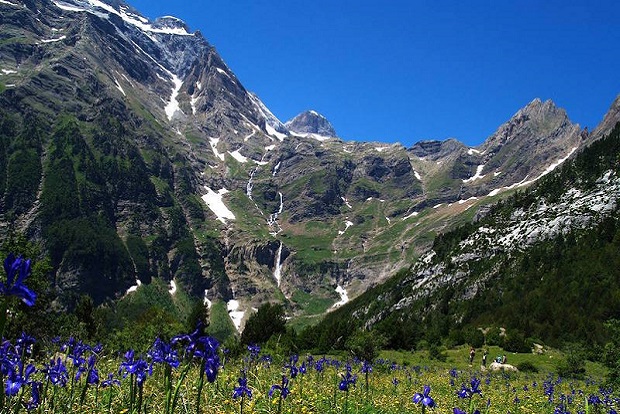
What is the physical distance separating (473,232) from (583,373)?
3729 inches

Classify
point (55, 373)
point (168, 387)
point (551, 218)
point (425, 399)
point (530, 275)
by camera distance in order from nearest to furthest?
point (168, 387), point (425, 399), point (55, 373), point (530, 275), point (551, 218)

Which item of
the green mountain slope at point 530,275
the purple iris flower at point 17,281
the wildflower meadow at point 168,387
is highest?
the green mountain slope at point 530,275

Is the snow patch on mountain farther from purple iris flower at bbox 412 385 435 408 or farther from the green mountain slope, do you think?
purple iris flower at bbox 412 385 435 408

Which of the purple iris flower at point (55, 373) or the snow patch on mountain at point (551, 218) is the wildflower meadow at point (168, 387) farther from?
the snow patch on mountain at point (551, 218)

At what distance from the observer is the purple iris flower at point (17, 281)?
283cm

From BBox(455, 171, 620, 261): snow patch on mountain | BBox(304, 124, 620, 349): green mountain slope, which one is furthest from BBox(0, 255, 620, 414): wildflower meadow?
BBox(455, 171, 620, 261): snow patch on mountain

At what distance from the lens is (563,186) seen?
106312 mm

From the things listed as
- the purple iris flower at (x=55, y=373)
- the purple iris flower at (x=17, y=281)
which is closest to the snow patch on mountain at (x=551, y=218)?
the purple iris flower at (x=55, y=373)

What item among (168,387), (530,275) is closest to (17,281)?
(168,387)

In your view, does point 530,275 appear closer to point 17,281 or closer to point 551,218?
point 551,218

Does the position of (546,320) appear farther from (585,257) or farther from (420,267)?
(420,267)

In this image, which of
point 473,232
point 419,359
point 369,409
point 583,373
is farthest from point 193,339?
point 473,232

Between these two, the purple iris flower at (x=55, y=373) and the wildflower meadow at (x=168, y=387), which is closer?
the wildflower meadow at (x=168, y=387)

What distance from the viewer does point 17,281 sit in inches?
116
